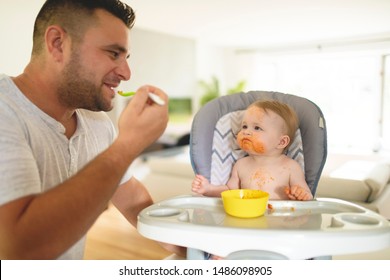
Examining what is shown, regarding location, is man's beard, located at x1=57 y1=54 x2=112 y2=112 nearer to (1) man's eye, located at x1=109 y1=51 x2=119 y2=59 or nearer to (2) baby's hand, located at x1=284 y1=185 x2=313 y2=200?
(1) man's eye, located at x1=109 y1=51 x2=119 y2=59

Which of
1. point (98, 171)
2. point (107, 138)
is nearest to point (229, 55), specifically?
point (107, 138)

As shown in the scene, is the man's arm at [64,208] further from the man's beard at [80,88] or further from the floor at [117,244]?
the floor at [117,244]

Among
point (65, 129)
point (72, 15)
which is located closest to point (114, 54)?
point (72, 15)

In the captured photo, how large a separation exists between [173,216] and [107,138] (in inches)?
11.0

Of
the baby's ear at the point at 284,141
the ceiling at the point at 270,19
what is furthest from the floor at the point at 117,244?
the ceiling at the point at 270,19

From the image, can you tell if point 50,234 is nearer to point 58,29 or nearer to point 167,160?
point 58,29

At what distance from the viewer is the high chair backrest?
0.84m

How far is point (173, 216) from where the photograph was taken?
669mm

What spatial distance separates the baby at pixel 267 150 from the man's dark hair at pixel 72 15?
0.38m

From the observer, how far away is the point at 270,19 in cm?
96

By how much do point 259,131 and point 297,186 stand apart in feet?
0.54

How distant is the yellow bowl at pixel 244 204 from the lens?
63cm

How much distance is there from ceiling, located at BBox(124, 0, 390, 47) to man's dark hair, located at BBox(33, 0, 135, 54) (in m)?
0.19

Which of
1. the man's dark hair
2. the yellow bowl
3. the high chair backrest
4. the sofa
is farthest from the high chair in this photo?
the man's dark hair
